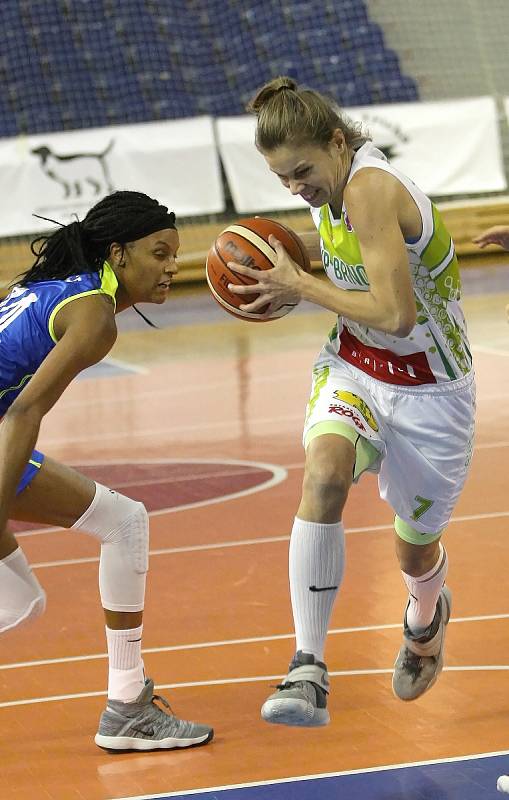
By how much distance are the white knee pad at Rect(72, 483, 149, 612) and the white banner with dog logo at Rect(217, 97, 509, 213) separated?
51.2 ft

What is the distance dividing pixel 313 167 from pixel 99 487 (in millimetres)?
1203

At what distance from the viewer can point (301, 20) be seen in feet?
71.5

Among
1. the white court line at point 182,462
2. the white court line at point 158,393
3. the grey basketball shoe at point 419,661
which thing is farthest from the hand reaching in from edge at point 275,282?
the white court line at point 158,393

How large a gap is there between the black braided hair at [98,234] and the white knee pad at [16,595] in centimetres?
87

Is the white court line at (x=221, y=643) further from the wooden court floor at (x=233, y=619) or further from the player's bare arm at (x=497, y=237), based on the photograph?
the player's bare arm at (x=497, y=237)

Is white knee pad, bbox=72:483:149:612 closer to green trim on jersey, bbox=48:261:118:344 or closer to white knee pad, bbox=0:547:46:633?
white knee pad, bbox=0:547:46:633

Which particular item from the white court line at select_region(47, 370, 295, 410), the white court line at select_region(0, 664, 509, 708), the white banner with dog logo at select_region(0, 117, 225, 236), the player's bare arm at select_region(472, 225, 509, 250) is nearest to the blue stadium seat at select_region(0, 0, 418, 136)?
the white banner with dog logo at select_region(0, 117, 225, 236)

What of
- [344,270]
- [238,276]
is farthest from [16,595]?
[344,270]

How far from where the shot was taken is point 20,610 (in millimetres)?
4086

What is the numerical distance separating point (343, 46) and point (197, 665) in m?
17.9

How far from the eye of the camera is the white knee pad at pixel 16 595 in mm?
4074

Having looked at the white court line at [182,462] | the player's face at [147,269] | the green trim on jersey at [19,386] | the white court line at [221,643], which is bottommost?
the white court line at [182,462]

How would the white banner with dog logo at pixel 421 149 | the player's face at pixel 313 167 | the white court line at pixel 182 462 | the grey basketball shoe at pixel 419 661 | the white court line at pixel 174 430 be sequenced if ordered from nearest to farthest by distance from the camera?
1. the player's face at pixel 313 167
2. the grey basketball shoe at pixel 419 661
3. the white court line at pixel 182 462
4. the white court line at pixel 174 430
5. the white banner with dog logo at pixel 421 149

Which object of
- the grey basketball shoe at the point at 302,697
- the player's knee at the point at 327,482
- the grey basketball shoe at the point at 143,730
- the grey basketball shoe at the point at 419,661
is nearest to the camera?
the grey basketball shoe at the point at 302,697
